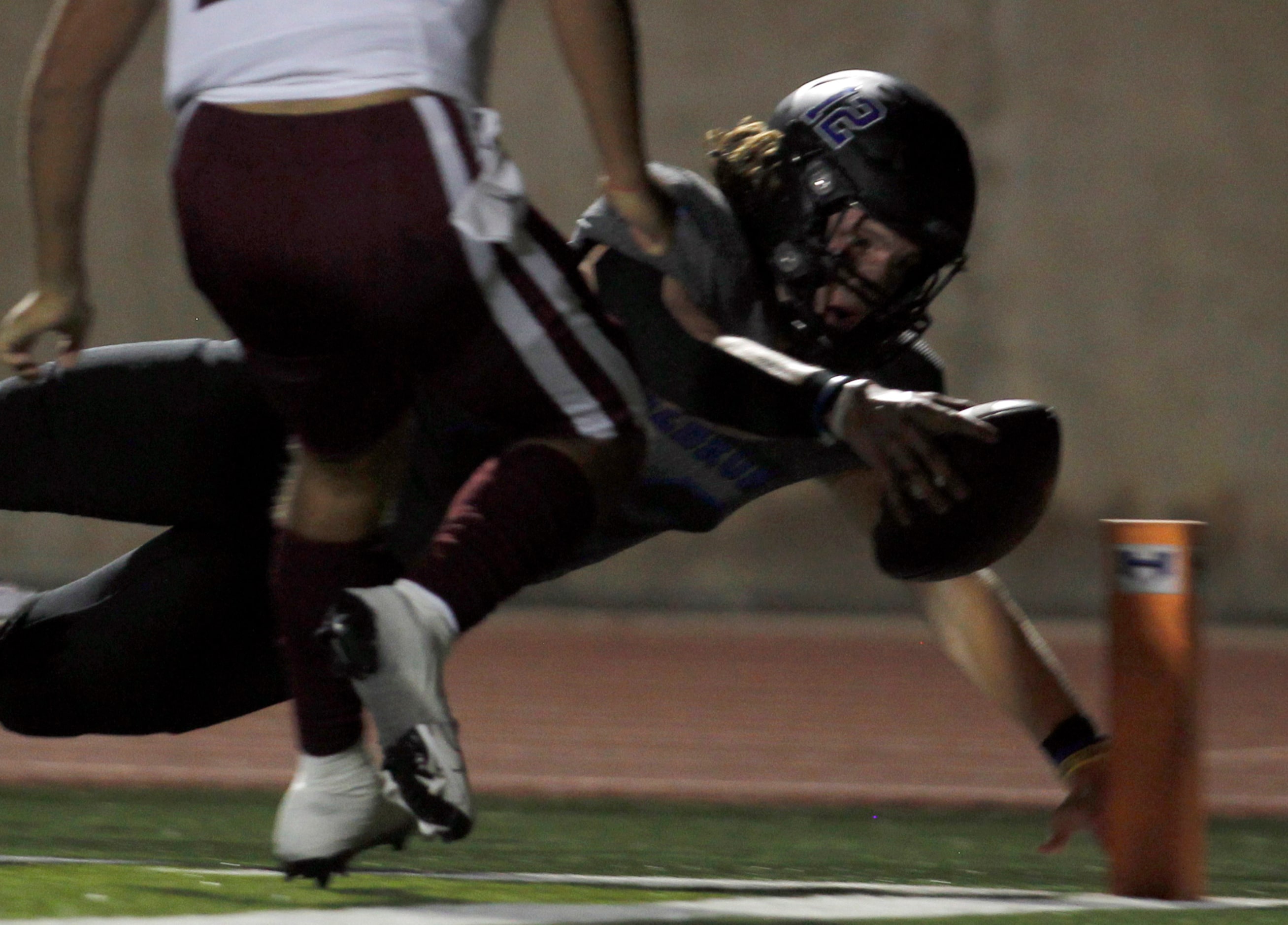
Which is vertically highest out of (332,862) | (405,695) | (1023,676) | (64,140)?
(64,140)

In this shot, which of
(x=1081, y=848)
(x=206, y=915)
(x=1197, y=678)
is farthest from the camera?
(x=1081, y=848)

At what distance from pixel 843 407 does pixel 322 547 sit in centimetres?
71

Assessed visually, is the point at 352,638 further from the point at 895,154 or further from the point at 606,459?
the point at 895,154

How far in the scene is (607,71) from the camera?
8.20 feet

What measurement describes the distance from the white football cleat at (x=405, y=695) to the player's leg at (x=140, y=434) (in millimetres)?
1107

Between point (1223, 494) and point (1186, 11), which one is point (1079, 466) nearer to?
point (1223, 494)

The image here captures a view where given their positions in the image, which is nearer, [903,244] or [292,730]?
[903,244]

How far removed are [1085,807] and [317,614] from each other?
1332 millimetres

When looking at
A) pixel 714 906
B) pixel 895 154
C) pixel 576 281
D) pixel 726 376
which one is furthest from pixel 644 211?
pixel 714 906

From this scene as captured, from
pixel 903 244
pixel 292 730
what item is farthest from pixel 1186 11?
pixel 903 244

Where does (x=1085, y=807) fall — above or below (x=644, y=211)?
below

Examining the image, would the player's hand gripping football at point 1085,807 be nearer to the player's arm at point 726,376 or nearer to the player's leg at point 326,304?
the player's arm at point 726,376

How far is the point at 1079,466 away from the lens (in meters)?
11.3

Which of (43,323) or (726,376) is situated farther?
(726,376)
